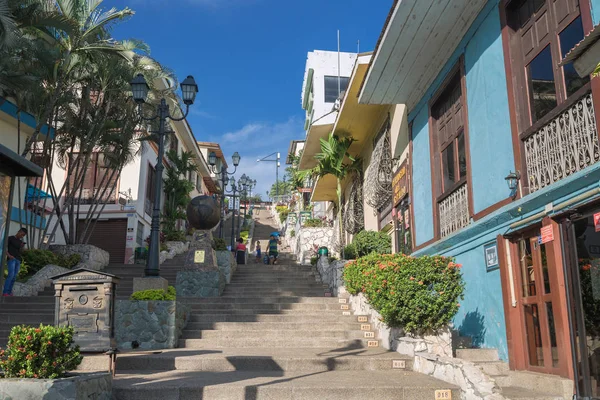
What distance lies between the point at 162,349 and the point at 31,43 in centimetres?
1119

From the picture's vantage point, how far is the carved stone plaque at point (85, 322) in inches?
298

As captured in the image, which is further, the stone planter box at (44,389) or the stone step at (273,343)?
the stone step at (273,343)

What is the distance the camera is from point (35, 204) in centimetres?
2017

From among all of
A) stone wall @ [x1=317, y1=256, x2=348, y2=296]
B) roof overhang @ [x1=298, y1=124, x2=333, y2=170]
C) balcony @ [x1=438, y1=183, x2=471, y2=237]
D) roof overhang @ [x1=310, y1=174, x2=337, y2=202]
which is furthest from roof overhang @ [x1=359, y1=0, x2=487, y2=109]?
roof overhang @ [x1=310, y1=174, x2=337, y2=202]

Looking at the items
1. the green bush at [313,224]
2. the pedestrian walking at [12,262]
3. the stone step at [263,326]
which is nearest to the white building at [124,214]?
the green bush at [313,224]

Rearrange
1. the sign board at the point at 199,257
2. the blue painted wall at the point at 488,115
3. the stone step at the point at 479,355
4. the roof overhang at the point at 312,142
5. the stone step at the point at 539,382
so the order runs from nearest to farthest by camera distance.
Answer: the stone step at the point at 539,382
the stone step at the point at 479,355
the blue painted wall at the point at 488,115
the sign board at the point at 199,257
the roof overhang at the point at 312,142

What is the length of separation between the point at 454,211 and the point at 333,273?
584 cm

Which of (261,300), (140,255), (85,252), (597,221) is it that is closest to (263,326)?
(261,300)

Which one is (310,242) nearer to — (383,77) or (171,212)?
(171,212)

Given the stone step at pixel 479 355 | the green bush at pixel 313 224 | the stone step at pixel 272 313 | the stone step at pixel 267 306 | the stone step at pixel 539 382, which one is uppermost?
the green bush at pixel 313 224

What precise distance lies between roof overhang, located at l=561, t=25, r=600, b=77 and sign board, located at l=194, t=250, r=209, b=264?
12554mm

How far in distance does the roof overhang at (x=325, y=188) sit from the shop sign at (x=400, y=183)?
8.25 m

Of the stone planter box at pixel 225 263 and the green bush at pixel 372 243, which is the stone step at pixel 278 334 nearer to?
the green bush at pixel 372 243

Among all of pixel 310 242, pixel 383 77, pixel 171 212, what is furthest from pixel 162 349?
pixel 171 212
